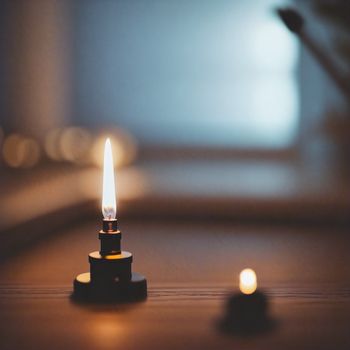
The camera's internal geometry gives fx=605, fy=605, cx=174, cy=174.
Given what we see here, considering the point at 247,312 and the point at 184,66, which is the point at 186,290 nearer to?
the point at 247,312

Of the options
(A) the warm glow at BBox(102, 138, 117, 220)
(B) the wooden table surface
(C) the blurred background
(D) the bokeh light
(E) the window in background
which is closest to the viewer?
(B) the wooden table surface

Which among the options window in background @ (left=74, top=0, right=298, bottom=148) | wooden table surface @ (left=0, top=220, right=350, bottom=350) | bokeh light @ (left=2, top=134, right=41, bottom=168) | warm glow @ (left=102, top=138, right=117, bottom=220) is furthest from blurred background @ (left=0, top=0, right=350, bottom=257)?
warm glow @ (left=102, top=138, right=117, bottom=220)

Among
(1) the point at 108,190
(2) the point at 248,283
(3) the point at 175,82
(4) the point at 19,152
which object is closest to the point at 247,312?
(2) the point at 248,283

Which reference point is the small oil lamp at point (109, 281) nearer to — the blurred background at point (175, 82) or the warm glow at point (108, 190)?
the warm glow at point (108, 190)

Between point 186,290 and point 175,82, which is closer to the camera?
point 186,290

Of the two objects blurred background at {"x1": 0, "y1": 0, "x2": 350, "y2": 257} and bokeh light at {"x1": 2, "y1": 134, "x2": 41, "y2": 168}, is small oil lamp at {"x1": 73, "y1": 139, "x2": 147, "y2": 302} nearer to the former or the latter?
bokeh light at {"x1": 2, "y1": 134, "x2": 41, "y2": 168}

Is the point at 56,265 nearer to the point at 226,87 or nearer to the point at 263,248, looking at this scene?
the point at 263,248

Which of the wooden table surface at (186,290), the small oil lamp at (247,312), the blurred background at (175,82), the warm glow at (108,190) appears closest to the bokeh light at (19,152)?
the blurred background at (175,82)
